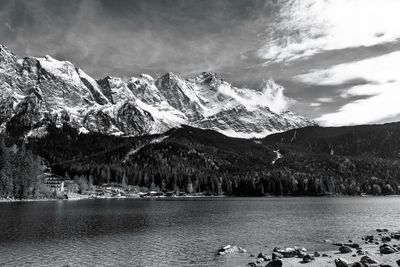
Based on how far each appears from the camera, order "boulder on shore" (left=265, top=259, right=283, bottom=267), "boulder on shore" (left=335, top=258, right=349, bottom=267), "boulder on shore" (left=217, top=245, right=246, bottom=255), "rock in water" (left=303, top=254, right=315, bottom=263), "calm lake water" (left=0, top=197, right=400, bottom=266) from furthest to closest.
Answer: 1. "boulder on shore" (left=217, top=245, right=246, bottom=255)
2. "calm lake water" (left=0, top=197, right=400, bottom=266)
3. "rock in water" (left=303, top=254, right=315, bottom=263)
4. "boulder on shore" (left=265, top=259, right=283, bottom=267)
5. "boulder on shore" (left=335, top=258, right=349, bottom=267)

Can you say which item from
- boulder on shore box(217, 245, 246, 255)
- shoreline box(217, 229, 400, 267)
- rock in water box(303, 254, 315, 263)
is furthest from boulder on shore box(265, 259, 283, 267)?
boulder on shore box(217, 245, 246, 255)

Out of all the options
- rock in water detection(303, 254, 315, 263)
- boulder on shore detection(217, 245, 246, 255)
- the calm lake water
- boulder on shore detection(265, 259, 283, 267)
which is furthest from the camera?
boulder on shore detection(217, 245, 246, 255)

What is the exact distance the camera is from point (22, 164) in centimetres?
19750

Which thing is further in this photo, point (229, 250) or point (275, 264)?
point (229, 250)

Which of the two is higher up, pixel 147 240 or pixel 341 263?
pixel 147 240

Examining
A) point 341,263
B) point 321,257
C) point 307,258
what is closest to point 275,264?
point 307,258

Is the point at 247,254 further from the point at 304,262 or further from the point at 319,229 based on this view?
the point at 319,229

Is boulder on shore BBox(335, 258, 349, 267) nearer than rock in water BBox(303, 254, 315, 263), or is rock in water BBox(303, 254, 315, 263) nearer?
boulder on shore BBox(335, 258, 349, 267)

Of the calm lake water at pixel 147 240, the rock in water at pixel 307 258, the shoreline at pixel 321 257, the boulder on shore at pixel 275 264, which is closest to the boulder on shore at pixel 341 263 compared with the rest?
the shoreline at pixel 321 257

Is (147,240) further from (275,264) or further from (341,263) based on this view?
(341,263)

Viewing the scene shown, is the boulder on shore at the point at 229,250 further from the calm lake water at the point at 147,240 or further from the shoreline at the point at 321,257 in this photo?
the calm lake water at the point at 147,240

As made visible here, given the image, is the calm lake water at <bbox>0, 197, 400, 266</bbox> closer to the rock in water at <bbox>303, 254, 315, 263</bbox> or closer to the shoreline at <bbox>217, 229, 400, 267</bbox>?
the shoreline at <bbox>217, 229, 400, 267</bbox>

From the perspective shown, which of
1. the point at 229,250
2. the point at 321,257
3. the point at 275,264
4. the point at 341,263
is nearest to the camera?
the point at 341,263

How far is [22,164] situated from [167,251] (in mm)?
162135
